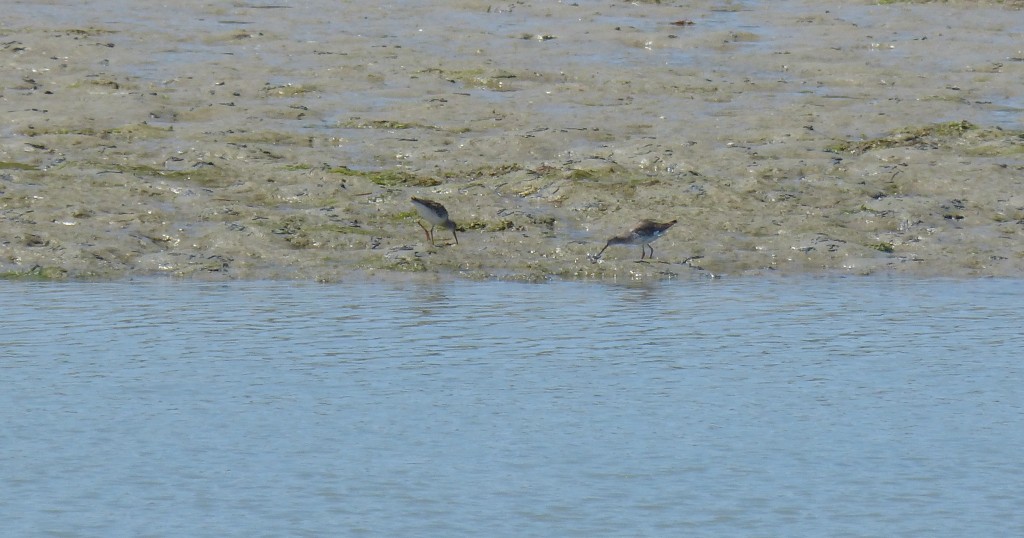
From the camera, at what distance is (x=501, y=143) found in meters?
21.6

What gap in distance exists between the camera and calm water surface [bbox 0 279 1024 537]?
364 inches

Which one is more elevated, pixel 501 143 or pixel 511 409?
pixel 501 143

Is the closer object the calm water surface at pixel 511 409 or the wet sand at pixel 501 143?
the calm water surface at pixel 511 409

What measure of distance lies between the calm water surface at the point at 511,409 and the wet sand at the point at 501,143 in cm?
120

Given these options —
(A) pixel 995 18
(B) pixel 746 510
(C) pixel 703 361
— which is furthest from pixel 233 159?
(A) pixel 995 18

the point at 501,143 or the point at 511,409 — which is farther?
the point at 501,143

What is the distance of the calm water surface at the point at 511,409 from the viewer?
30.3 ft

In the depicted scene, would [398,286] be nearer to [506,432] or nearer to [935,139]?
[506,432]

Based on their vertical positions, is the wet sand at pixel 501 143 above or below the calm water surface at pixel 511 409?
above

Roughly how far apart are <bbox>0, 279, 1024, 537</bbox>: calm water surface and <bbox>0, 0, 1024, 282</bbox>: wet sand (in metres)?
1.20

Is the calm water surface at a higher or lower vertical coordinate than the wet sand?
lower

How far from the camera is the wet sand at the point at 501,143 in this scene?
699 inches

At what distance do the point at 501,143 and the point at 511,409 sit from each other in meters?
10.3

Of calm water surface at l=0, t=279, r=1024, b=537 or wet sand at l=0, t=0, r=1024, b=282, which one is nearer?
calm water surface at l=0, t=279, r=1024, b=537
